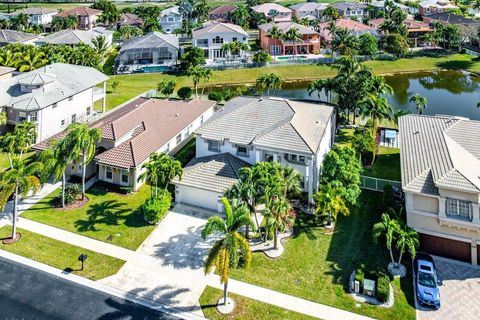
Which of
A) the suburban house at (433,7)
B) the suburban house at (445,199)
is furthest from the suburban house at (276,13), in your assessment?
the suburban house at (445,199)

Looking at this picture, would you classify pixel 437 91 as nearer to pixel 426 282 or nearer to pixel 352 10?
pixel 426 282

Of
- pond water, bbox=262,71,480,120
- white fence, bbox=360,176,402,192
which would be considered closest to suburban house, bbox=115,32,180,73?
pond water, bbox=262,71,480,120

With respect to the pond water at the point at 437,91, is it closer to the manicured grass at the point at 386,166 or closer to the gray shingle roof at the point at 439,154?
the manicured grass at the point at 386,166

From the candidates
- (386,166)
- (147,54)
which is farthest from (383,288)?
(147,54)

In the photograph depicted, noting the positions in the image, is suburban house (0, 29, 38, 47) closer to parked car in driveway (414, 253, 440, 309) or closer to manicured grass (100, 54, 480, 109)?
manicured grass (100, 54, 480, 109)

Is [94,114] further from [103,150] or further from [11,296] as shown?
[11,296]

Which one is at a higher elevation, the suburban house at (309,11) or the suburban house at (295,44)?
the suburban house at (309,11)

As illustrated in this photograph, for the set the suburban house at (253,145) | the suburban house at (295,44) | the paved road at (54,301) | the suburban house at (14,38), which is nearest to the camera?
the paved road at (54,301)
